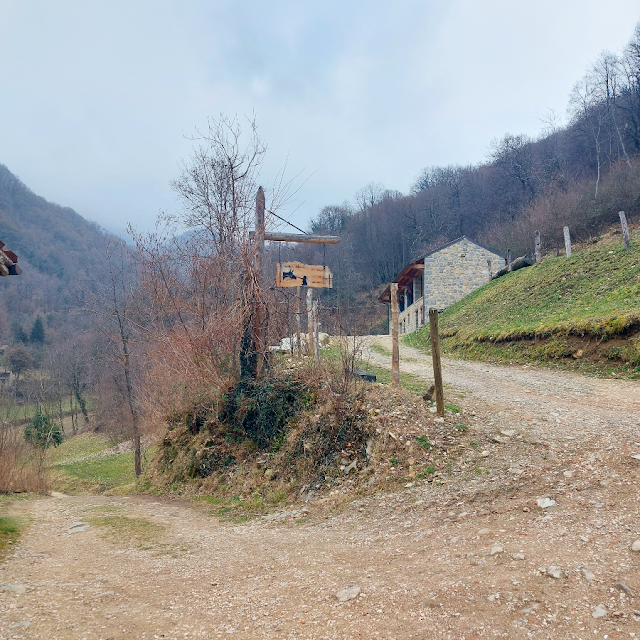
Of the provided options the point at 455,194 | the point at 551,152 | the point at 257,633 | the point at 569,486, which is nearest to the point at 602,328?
the point at 569,486

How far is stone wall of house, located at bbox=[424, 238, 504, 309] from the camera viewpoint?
98.6ft

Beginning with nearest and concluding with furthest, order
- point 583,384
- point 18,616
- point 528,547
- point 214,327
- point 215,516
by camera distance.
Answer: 1. point 18,616
2. point 528,547
3. point 215,516
4. point 214,327
5. point 583,384

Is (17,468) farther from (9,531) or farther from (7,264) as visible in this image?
(7,264)

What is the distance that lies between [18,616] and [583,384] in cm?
982

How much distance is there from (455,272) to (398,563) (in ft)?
92.0

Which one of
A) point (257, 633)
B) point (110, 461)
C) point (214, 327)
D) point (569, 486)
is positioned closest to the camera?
point (257, 633)

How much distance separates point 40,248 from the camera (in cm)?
6344

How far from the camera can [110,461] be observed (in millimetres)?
22266

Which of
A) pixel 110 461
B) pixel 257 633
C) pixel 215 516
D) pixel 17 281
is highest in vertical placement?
pixel 17 281

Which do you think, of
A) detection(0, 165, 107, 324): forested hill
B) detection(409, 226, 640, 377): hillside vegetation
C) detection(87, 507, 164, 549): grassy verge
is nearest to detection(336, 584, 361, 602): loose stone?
detection(87, 507, 164, 549): grassy verge

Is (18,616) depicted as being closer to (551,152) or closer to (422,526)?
(422,526)

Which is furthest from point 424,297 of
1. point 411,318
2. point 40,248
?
point 40,248

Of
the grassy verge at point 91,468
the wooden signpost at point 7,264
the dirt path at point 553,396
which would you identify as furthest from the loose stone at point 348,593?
the grassy verge at point 91,468

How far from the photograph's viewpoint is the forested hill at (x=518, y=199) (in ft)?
99.5
